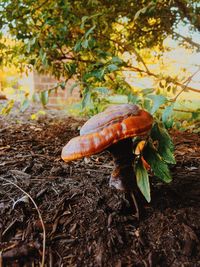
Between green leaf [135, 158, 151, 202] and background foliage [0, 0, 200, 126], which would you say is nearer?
green leaf [135, 158, 151, 202]

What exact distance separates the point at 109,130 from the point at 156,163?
0.25 meters

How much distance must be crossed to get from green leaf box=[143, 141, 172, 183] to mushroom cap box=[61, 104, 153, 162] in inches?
4.7

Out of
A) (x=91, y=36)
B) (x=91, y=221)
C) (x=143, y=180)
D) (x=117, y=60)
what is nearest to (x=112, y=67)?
(x=117, y=60)

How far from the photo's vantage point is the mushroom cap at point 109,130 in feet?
3.43

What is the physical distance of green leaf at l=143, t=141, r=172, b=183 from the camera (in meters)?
1.13

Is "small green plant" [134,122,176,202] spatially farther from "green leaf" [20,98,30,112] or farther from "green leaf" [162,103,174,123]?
"green leaf" [20,98,30,112]

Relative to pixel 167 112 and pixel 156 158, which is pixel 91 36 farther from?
pixel 156 158

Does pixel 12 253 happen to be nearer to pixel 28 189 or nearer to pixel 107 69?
pixel 28 189

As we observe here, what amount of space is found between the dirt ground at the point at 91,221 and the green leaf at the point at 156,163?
181mm

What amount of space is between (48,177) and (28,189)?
17cm

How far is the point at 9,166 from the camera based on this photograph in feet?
5.57

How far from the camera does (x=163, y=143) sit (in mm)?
1199

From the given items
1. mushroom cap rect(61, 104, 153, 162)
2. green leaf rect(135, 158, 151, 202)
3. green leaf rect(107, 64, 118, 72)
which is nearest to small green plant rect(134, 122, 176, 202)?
green leaf rect(135, 158, 151, 202)

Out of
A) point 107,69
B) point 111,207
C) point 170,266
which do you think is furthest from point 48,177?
point 170,266
